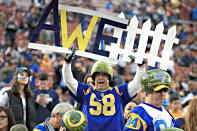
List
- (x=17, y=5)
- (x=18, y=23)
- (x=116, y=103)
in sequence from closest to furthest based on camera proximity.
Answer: (x=116, y=103)
(x=18, y=23)
(x=17, y=5)

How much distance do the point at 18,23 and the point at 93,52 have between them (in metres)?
13.3

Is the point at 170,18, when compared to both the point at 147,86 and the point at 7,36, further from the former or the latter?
the point at 147,86

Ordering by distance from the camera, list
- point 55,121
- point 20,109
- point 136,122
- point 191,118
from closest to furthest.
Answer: point 136,122 < point 191,118 < point 55,121 < point 20,109

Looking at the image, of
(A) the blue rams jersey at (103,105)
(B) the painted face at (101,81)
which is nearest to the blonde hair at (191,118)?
(A) the blue rams jersey at (103,105)

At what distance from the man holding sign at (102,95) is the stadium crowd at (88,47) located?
149cm

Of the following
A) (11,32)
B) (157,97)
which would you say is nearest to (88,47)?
(11,32)

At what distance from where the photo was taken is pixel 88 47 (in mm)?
11711

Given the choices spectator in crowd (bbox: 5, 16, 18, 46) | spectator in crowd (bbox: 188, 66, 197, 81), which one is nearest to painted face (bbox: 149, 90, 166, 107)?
spectator in crowd (bbox: 188, 66, 197, 81)

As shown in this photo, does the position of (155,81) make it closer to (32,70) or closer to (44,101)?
(44,101)

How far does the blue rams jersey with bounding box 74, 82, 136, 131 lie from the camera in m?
4.34

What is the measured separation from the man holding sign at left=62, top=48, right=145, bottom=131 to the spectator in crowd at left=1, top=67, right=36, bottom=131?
134 centimetres

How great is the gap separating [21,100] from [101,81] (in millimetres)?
1674

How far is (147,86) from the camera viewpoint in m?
3.60

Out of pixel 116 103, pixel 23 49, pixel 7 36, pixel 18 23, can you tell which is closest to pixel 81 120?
pixel 116 103
